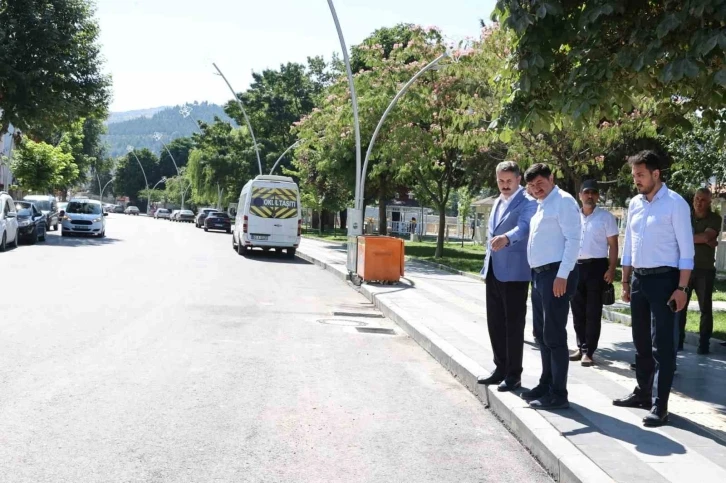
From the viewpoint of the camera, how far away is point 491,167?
2706 centimetres

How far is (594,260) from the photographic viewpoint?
812cm

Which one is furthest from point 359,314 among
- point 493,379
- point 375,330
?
point 493,379

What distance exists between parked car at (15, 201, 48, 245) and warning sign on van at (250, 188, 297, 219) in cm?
777

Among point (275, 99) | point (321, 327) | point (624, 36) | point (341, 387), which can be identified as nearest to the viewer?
point (341, 387)

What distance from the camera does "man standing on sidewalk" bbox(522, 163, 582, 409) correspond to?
234 inches

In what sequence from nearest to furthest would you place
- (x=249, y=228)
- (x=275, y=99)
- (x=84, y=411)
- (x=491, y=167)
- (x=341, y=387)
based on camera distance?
(x=84, y=411)
(x=341, y=387)
(x=249, y=228)
(x=491, y=167)
(x=275, y=99)

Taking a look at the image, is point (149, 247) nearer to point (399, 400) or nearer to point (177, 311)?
point (177, 311)

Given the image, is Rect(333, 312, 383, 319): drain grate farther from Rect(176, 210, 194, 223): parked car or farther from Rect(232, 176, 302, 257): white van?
Rect(176, 210, 194, 223): parked car

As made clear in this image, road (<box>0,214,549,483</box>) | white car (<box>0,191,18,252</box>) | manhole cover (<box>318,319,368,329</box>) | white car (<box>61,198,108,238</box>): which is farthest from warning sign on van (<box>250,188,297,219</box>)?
manhole cover (<box>318,319,368,329</box>)

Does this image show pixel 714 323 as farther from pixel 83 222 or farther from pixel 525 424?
pixel 83 222

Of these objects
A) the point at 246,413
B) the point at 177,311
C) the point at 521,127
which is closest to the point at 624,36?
the point at 521,127

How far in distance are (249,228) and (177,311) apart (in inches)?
559

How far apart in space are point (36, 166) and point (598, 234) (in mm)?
51210

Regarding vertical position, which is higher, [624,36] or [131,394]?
[624,36]
